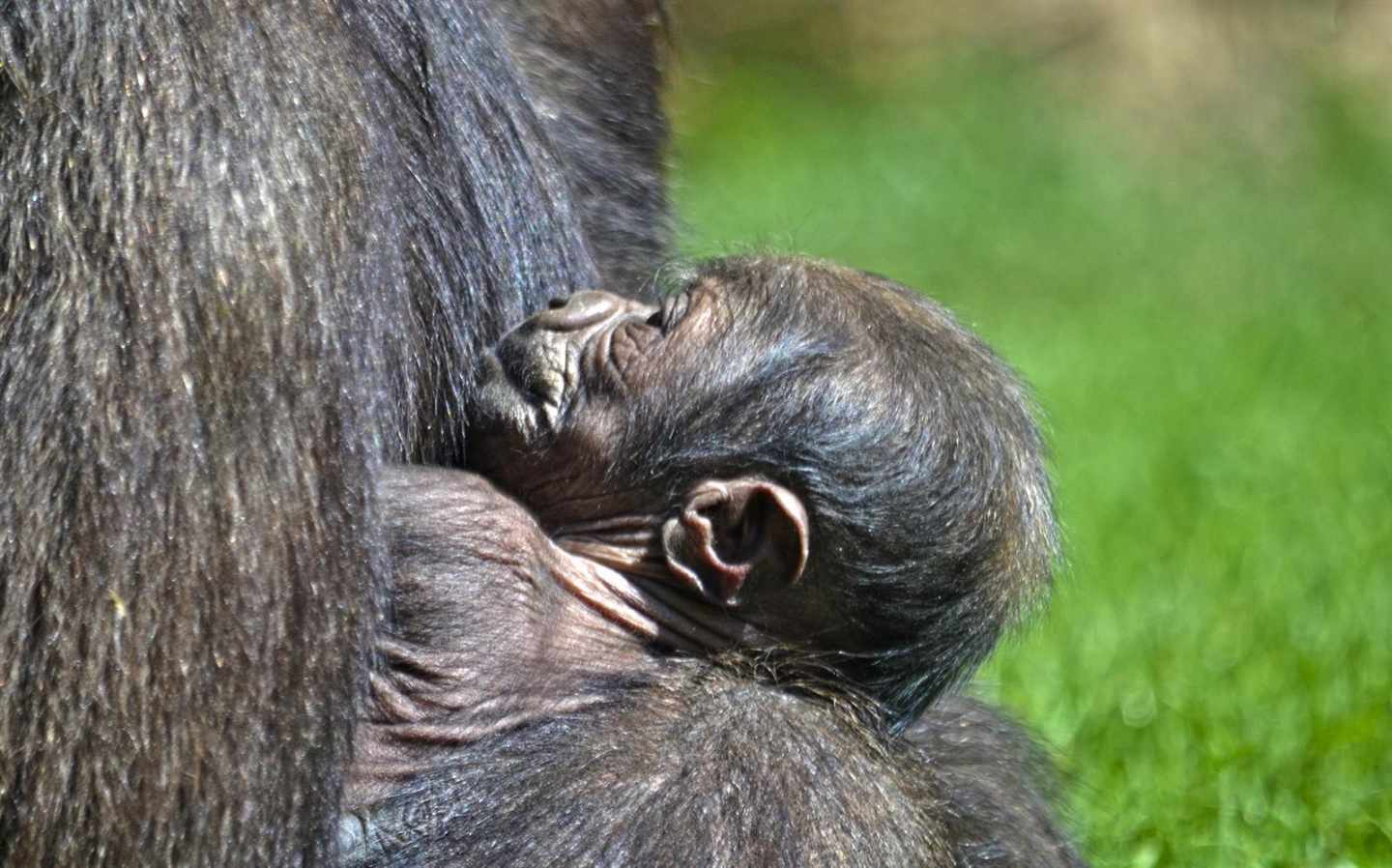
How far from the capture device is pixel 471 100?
3.01 m

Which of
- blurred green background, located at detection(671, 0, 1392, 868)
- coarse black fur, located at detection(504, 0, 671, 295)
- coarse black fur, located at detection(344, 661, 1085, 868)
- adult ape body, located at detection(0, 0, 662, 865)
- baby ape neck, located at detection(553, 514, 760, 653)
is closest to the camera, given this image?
adult ape body, located at detection(0, 0, 662, 865)

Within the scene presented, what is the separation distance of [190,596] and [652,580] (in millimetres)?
918

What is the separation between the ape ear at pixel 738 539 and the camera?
9.85 ft

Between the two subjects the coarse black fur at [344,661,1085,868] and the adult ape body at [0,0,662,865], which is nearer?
the adult ape body at [0,0,662,865]

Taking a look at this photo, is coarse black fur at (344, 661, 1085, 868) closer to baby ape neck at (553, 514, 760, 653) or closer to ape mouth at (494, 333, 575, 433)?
baby ape neck at (553, 514, 760, 653)

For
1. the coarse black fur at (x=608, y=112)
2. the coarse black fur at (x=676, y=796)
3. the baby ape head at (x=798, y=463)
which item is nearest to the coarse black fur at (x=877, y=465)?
the baby ape head at (x=798, y=463)

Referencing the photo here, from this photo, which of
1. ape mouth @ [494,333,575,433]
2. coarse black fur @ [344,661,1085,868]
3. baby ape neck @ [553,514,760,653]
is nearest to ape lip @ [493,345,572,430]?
ape mouth @ [494,333,575,433]

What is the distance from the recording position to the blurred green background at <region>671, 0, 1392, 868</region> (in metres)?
4.52

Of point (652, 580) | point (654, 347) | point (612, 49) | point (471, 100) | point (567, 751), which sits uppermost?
point (612, 49)

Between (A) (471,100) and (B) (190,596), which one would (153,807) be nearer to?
(B) (190,596)

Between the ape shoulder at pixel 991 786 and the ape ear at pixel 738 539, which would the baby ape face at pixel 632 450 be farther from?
the ape shoulder at pixel 991 786

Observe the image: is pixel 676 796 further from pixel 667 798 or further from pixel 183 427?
pixel 183 427

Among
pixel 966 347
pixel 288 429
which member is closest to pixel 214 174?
pixel 288 429

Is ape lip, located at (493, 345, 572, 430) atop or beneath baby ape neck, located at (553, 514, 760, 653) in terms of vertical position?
atop
